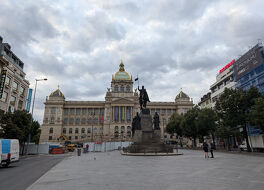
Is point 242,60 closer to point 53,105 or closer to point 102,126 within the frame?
point 102,126

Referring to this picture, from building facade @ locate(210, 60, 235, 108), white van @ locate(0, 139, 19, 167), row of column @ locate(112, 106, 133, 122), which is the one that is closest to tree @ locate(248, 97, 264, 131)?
building facade @ locate(210, 60, 235, 108)

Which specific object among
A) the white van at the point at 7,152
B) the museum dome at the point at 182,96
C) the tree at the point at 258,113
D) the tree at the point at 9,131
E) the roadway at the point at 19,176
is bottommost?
the roadway at the point at 19,176

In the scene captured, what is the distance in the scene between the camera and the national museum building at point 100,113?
319 feet

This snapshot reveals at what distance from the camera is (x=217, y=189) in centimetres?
714

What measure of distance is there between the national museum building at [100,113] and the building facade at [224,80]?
4117cm

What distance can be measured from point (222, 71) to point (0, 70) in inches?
2283

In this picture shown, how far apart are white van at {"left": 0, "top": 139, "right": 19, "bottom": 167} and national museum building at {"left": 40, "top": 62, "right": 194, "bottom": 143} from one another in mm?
75978

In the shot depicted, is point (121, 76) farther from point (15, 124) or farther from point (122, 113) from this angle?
point (15, 124)

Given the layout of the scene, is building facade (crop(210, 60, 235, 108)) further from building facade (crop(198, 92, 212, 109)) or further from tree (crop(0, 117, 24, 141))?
tree (crop(0, 117, 24, 141))

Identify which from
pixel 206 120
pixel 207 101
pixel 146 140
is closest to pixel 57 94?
pixel 207 101

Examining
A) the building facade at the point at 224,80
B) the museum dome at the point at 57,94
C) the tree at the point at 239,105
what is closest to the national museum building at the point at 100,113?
the museum dome at the point at 57,94

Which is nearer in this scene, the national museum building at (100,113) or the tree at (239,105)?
the tree at (239,105)

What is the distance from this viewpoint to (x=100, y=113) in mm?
104938

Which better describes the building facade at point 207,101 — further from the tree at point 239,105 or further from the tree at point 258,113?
the tree at point 258,113
